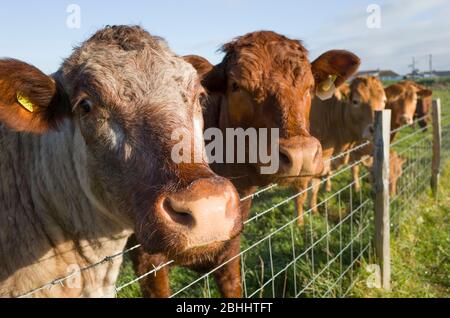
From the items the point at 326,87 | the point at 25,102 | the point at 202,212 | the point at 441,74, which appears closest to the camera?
the point at 202,212

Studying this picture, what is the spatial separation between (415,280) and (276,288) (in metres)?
1.55

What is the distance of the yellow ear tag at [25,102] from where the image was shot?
2.23m

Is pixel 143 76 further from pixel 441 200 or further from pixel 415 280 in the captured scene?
pixel 441 200

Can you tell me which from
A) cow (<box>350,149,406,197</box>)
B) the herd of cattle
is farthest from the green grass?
the herd of cattle

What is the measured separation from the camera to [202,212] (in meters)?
1.65

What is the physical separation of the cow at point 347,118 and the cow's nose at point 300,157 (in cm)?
384

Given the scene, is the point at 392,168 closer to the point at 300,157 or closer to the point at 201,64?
the point at 201,64

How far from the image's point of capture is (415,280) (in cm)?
447

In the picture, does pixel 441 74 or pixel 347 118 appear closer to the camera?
Answer: pixel 347 118

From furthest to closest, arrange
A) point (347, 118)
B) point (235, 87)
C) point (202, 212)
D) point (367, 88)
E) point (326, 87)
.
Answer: point (347, 118)
point (367, 88)
point (326, 87)
point (235, 87)
point (202, 212)

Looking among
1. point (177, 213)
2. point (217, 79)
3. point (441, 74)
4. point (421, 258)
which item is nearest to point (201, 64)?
point (217, 79)

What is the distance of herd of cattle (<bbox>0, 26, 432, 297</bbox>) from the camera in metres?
1.75

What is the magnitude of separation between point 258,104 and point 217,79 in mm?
578

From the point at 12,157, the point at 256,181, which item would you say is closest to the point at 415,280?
the point at 256,181
